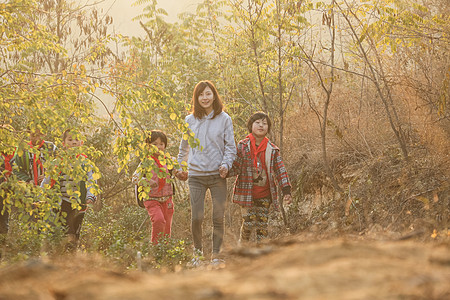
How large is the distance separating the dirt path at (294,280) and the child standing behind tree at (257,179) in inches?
156

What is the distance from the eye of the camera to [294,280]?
1456mm

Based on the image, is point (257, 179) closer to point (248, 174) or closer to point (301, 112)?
point (248, 174)

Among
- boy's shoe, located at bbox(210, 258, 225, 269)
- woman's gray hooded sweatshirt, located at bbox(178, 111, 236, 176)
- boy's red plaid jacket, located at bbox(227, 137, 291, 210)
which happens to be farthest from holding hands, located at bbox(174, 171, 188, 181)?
boy's shoe, located at bbox(210, 258, 225, 269)

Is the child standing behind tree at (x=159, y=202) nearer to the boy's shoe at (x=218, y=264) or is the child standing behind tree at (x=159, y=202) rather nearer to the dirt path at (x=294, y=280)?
the boy's shoe at (x=218, y=264)

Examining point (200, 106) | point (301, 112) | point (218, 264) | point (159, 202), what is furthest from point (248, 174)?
point (218, 264)

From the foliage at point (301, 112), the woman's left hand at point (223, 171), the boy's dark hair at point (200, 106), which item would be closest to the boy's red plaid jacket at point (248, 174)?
the woman's left hand at point (223, 171)

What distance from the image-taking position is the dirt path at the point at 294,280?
54.3 inches

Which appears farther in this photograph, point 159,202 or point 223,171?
point 159,202

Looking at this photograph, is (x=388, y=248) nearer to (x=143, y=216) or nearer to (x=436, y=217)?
(x=436, y=217)

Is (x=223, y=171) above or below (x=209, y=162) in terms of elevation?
below

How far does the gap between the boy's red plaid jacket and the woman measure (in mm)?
→ 307

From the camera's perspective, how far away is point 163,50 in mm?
14117

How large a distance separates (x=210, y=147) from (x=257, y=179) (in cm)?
73

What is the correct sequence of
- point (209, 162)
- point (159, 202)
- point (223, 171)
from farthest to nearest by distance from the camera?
1. point (159, 202)
2. point (209, 162)
3. point (223, 171)
